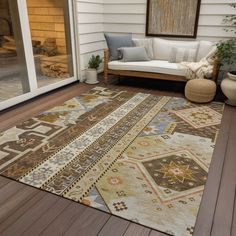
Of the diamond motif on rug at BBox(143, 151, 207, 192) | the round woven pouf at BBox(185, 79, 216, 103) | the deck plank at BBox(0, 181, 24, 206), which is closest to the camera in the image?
the deck plank at BBox(0, 181, 24, 206)

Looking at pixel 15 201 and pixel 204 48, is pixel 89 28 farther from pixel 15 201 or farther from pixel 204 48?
pixel 15 201

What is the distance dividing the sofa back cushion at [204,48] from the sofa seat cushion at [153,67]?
46cm

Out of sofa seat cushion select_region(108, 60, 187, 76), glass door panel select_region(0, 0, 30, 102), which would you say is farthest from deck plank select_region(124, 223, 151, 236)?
sofa seat cushion select_region(108, 60, 187, 76)

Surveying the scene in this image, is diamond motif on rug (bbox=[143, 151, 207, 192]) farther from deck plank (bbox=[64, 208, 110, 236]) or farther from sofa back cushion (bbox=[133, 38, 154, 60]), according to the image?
sofa back cushion (bbox=[133, 38, 154, 60])

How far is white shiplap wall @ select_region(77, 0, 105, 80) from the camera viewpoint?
14.5 ft

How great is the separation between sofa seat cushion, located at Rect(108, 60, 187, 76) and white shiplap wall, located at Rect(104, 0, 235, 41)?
0.96 meters

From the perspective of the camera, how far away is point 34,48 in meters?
3.70

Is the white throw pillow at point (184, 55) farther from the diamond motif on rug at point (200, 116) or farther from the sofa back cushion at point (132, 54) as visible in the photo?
the diamond motif on rug at point (200, 116)

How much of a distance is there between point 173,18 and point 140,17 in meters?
0.67

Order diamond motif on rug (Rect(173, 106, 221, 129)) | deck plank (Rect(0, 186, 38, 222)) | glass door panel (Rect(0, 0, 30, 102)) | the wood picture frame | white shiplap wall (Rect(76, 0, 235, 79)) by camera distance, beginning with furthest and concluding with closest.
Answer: the wood picture frame → white shiplap wall (Rect(76, 0, 235, 79)) → glass door panel (Rect(0, 0, 30, 102)) → diamond motif on rug (Rect(173, 106, 221, 129)) → deck plank (Rect(0, 186, 38, 222))

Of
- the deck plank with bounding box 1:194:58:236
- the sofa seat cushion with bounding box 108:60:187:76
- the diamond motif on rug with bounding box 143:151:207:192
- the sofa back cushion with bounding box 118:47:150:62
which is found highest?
the sofa back cushion with bounding box 118:47:150:62

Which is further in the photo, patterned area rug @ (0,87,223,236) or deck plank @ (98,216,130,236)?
patterned area rug @ (0,87,223,236)

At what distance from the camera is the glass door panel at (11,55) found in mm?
3205

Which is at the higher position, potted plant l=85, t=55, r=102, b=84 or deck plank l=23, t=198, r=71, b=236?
potted plant l=85, t=55, r=102, b=84
